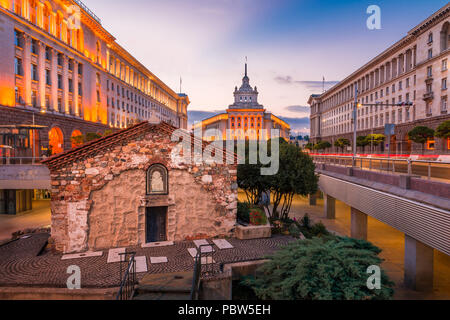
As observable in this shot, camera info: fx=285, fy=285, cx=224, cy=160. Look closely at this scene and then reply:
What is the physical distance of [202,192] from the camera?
16.0m

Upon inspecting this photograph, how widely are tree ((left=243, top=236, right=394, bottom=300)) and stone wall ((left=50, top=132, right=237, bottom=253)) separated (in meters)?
6.24

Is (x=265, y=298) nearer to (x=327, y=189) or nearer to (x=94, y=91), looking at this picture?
(x=327, y=189)

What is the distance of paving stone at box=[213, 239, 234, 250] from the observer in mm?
14552

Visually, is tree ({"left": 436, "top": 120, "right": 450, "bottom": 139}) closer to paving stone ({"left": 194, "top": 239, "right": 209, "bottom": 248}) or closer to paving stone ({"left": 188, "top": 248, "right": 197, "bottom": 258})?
paving stone ({"left": 194, "top": 239, "right": 209, "bottom": 248})

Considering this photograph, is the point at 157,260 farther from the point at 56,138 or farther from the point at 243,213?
the point at 56,138

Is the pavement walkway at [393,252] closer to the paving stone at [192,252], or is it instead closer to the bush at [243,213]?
the bush at [243,213]

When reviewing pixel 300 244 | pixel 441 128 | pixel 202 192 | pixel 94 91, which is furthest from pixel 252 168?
pixel 94 91

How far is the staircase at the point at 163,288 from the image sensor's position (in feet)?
31.3

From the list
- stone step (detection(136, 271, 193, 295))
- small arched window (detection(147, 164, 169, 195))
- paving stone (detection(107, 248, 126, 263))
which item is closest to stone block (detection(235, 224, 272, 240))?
small arched window (detection(147, 164, 169, 195))

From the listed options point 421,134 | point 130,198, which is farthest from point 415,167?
point 421,134

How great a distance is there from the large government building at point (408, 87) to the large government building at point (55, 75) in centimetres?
4041

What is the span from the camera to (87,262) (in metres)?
12.7
